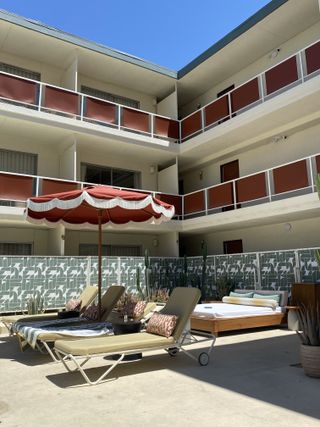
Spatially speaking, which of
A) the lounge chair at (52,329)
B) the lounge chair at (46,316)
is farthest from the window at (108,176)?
the lounge chair at (52,329)

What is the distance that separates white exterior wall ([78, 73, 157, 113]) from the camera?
17795 millimetres

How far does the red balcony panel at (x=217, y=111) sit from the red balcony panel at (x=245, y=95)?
0.42 m

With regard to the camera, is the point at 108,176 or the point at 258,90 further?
the point at 108,176

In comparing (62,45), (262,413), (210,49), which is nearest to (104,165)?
(62,45)

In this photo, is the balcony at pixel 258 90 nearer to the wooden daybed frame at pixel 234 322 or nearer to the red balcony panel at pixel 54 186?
the red balcony panel at pixel 54 186

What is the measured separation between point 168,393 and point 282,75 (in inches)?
460

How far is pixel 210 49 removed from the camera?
16.8 m

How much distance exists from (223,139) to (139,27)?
5.80m

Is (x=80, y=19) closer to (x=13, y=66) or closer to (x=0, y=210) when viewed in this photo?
(x=13, y=66)

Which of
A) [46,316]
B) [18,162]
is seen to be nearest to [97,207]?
[46,316]

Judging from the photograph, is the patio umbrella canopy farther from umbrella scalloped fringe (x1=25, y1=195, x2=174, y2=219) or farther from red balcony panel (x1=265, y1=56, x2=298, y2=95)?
red balcony panel (x1=265, y1=56, x2=298, y2=95)

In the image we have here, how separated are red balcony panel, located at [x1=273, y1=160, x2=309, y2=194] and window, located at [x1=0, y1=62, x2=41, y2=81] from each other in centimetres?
1065

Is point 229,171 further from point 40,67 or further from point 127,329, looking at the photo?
point 127,329

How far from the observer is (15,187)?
530 inches
